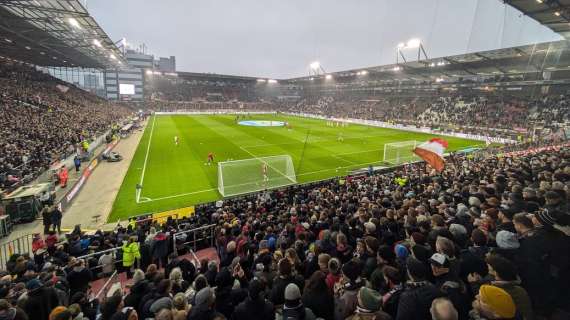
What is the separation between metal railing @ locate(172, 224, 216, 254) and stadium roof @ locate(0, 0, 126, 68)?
19.0 meters

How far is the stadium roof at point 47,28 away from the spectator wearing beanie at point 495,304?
2539 cm

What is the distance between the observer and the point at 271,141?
37062 millimetres

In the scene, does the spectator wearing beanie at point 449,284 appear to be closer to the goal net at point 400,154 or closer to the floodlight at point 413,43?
the goal net at point 400,154

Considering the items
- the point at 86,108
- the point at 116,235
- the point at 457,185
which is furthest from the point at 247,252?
the point at 86,108

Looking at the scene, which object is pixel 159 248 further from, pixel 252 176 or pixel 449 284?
pixel 252 176

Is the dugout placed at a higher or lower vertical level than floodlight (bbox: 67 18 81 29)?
lower

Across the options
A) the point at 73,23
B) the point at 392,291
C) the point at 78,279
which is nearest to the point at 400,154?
the point at 392,291

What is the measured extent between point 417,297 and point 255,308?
2015 mm

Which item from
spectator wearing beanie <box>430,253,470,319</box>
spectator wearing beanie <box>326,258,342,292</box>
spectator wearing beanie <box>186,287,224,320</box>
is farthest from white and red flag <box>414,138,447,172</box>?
spectator wearing beanie <box>186,287,224,320</box>

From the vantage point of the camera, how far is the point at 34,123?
28328 millimetres

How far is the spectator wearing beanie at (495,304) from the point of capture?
2.58 meters

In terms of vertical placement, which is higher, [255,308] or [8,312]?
[255,308]

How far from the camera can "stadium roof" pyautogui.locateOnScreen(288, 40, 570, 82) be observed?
2900 centimetres

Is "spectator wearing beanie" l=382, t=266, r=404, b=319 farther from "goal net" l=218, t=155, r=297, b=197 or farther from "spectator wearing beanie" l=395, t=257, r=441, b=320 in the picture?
"goal net" l=218, t=155, r=297, b=197
